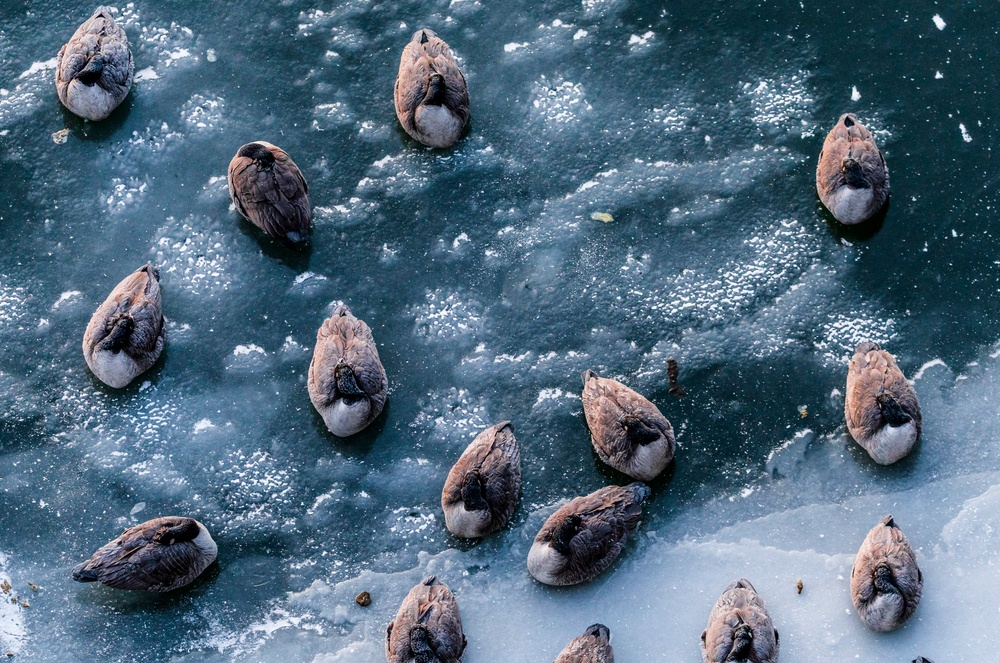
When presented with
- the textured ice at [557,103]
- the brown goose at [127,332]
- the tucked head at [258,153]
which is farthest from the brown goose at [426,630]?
the textured ice at [557,103]

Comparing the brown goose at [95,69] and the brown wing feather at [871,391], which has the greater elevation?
the brown goose at [95,69]

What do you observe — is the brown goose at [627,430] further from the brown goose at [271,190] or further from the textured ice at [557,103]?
the brown goose at [271,190]

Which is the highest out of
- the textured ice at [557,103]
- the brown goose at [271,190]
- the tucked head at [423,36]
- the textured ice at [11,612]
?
the tucked head at [423,36]

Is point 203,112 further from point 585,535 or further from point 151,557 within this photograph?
point 585,535

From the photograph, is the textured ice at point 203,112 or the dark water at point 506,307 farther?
the textured ice at point 203,112

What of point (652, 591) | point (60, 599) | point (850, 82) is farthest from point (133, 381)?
point (850, 82)

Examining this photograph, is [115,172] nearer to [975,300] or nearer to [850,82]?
[850,82]
